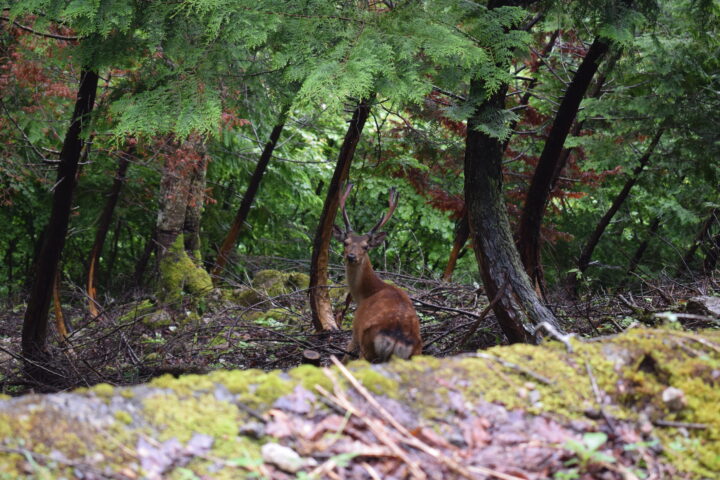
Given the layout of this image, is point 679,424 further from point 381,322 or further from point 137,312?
point 137,312

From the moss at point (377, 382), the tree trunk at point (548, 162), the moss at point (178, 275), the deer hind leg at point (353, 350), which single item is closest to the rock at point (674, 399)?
the moss at point (377, 382)

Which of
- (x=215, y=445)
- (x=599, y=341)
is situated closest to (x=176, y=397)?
(x=215, y=445)

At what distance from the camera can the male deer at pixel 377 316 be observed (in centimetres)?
499

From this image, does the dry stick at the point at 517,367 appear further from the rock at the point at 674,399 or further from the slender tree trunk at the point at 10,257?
the slender tree trunk at the point at 10,257

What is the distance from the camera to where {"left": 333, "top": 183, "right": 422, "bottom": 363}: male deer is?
499 centimetres

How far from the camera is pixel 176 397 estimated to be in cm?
195

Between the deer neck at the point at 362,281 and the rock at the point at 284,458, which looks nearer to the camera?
the rock at the point at 284,458

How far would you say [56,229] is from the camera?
588 cm

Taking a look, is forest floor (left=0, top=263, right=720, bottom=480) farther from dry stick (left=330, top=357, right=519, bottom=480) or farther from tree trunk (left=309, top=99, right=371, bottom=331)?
tree trunk (left=309, top=99, right=371, bottom=331)

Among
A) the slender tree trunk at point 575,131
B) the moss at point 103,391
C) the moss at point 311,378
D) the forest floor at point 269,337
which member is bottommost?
the forest floor at point 269,337

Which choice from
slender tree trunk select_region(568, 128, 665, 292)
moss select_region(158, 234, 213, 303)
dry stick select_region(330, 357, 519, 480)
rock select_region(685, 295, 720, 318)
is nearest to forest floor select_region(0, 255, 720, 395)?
rock select_region(685, 295, 720, 318)

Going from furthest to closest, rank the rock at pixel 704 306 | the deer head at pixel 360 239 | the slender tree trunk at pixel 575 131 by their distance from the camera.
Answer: the slender tree trunk at pixel 575 131 < the deer head at pixel 360 239 < the rock at pixel 704 306

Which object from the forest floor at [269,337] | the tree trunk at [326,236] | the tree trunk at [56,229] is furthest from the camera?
the tree trunk at [326,236]

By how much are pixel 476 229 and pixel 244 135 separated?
23.1 ft
